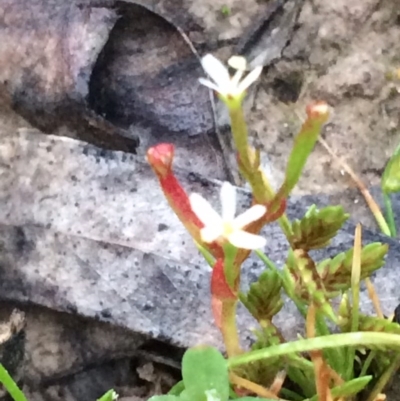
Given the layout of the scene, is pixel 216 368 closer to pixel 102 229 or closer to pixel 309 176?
pixel 102 229

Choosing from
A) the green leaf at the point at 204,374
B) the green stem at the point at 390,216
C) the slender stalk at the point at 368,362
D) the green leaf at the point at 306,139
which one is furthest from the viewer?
the green stem at the point at 390,216

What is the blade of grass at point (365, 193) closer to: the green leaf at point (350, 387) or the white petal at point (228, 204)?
the green leaf at point (350, 387)

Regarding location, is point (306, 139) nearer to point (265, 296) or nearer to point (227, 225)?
point (227, 225)

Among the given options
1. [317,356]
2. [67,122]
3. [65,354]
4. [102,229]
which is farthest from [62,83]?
[317,356]

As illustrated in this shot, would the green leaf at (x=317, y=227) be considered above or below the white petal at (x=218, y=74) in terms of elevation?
below

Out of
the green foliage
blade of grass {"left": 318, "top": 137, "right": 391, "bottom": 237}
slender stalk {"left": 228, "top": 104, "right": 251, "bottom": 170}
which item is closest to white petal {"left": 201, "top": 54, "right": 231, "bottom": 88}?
slender stalk {"left": 228, "top": 104, "right": 251, "bottom": 170}

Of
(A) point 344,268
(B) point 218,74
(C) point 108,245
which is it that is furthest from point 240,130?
(C) point 108,245

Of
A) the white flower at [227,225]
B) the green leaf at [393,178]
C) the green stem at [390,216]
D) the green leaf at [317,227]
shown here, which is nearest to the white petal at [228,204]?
the white flower at [227,225]
